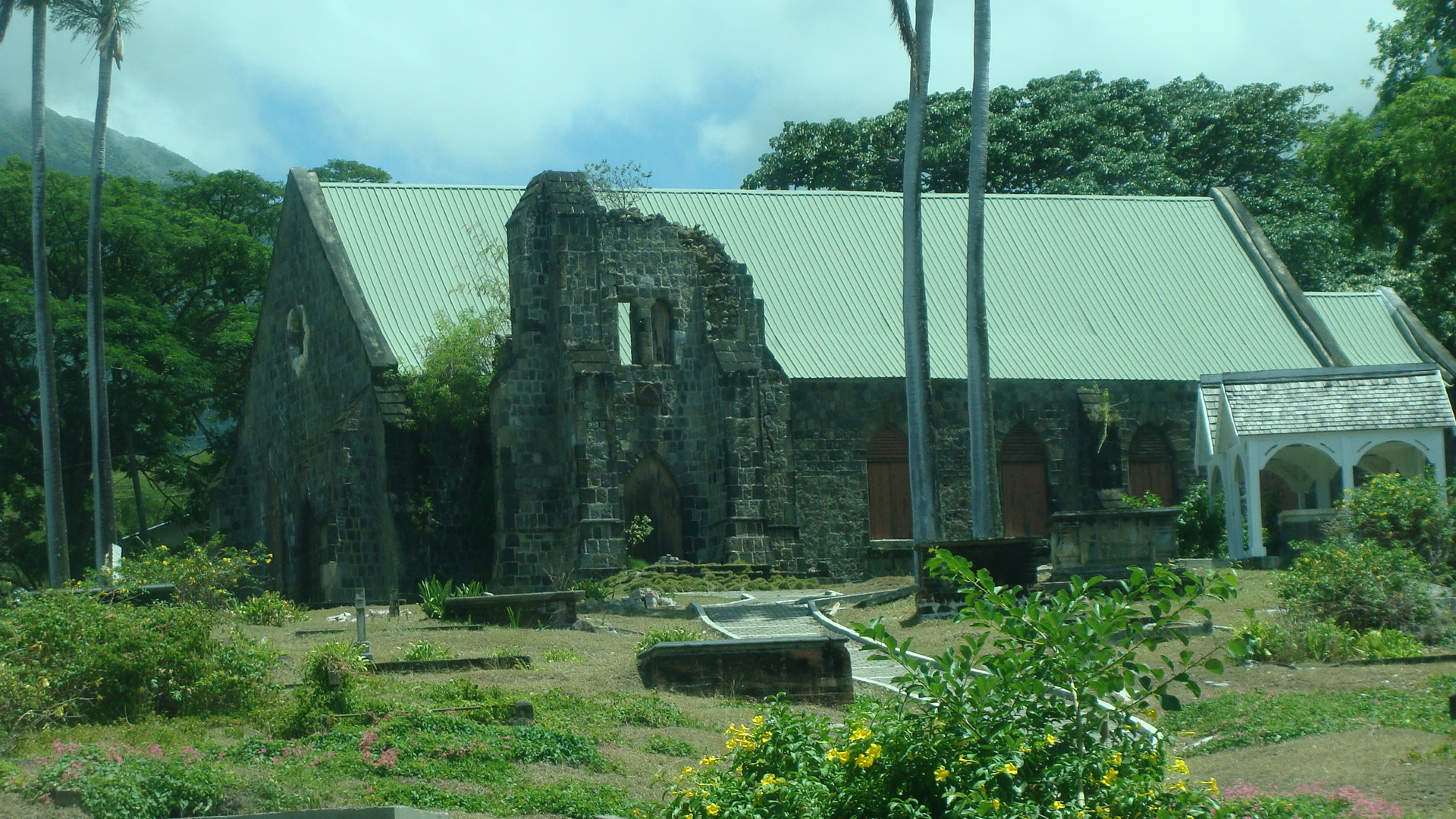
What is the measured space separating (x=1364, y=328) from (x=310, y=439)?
24776 millimetres

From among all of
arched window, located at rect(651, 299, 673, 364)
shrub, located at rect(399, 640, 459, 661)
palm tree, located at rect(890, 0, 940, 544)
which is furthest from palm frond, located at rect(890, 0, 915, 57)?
shrub, located at rect(399, 640, 459, 661)

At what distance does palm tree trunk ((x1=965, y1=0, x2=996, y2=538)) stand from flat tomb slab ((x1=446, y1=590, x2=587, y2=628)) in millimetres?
7698

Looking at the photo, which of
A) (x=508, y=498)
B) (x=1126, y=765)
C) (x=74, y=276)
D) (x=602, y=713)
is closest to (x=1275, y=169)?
(x=508, y=498)

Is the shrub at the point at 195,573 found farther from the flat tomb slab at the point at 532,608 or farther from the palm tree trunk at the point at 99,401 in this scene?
the palm tree trunk at the point at 99,401

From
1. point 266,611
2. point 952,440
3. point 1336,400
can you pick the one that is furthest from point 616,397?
point 1336,400

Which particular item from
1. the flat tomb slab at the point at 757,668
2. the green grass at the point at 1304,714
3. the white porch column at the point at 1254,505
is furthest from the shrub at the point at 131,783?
the white porch column at the point at 1254,505

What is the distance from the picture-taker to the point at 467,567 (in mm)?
31000

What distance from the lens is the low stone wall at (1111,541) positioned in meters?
21.4

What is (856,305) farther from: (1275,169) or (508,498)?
(1275,169)

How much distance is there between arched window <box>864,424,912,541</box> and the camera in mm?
34250

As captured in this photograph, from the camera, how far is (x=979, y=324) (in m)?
26.3

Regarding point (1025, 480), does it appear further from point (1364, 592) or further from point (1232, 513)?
point (1364, 592)

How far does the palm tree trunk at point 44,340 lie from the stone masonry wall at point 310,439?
4.35m

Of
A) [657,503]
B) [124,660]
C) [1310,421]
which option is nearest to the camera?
[124,660]
